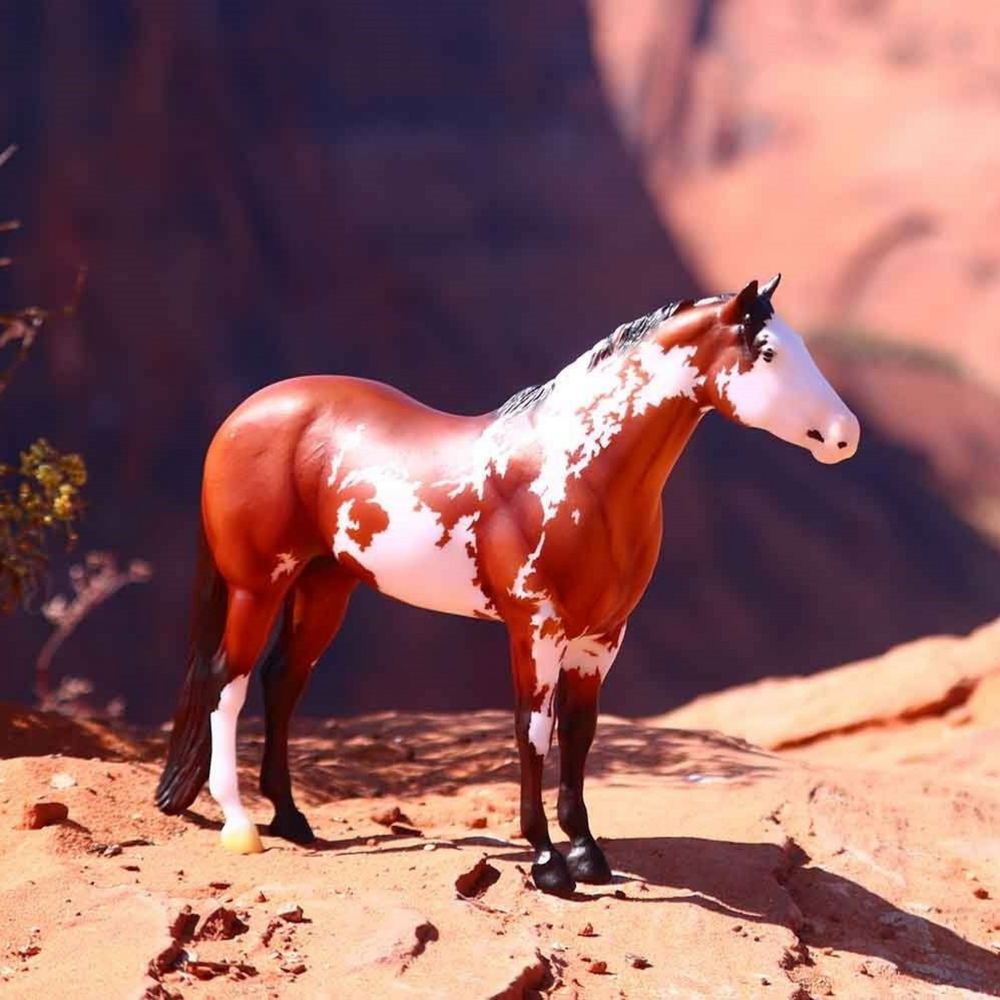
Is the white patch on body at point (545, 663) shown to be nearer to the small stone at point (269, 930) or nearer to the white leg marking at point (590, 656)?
the white leg marking at point (590, 656)

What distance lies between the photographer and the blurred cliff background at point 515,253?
19.4 m

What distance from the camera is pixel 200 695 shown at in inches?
223

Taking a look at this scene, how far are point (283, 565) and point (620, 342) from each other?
1368mm

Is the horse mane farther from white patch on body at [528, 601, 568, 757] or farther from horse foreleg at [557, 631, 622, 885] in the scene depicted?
horse foreleg at [557, 631, 622, 885]

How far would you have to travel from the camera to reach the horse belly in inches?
204

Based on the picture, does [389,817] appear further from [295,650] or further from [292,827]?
[295,650]

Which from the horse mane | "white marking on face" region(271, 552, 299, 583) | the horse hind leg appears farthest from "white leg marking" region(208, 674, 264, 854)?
the horse mane

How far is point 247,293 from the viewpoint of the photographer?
21281mm

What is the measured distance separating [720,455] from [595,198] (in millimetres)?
6128

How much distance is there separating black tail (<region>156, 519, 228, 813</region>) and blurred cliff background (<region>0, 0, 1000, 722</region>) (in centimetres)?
1158

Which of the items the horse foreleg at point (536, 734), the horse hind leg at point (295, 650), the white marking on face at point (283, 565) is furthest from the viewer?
the horse hind leg at point (295, 650)

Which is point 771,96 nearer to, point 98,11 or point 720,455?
point 720,455

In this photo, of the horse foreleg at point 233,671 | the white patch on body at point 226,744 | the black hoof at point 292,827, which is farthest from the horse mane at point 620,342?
the black hoof at point 292,827

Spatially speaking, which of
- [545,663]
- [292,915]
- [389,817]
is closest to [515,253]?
[389,817]
